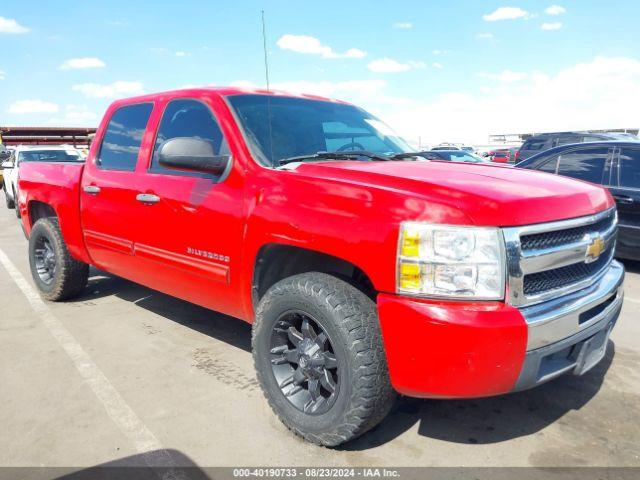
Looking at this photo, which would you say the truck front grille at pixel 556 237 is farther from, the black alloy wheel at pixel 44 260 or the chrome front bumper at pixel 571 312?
the black alloy wheel at pixel 44 260

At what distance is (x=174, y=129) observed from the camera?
3.53 m

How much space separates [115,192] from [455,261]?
2775 mm

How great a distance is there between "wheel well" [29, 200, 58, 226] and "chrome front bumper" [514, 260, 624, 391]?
15.6ft

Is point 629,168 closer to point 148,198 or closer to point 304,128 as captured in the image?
point 304,128

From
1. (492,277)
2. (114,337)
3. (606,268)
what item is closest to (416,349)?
(492,277)

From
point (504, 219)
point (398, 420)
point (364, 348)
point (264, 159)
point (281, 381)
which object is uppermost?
point (264, 159)

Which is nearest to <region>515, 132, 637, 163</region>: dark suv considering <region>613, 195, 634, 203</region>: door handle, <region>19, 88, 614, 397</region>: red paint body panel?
<region>613, 195, 634, 203</region>: door handle

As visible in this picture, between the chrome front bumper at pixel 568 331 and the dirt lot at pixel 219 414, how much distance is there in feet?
1.52

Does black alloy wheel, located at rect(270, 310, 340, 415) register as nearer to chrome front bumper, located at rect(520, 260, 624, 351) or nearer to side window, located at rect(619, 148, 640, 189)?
chrome front bumper, located at rect(520, 260, 624, 351)

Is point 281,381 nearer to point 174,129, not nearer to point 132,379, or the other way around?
point 132,379

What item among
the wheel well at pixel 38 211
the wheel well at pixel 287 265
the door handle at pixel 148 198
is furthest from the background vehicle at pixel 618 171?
the wheel well at pixel 38 211

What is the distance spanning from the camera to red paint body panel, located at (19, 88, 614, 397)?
205 centimetres

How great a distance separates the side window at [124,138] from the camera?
12.5 ft

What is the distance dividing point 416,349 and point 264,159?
55.5 inches
